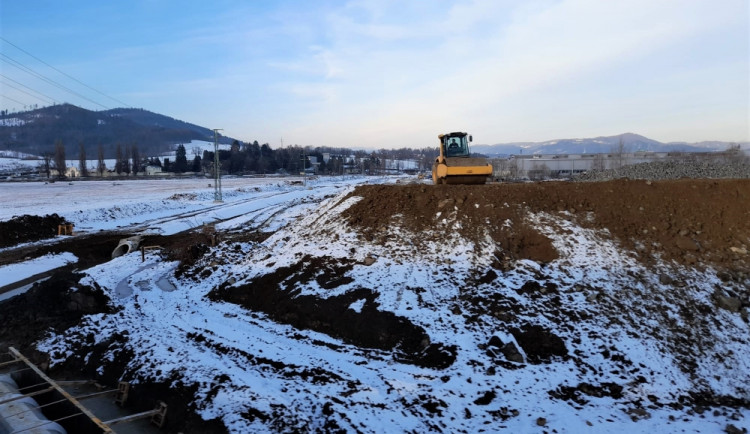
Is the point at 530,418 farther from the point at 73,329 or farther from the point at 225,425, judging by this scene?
the point at 73,329

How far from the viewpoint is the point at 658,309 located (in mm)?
8875

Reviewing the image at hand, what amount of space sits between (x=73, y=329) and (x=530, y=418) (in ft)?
32.3

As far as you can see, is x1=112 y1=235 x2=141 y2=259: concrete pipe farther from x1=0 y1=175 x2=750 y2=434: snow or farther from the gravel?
the gravel

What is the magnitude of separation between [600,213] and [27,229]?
2721cm

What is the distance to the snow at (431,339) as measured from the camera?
6453 millimetres

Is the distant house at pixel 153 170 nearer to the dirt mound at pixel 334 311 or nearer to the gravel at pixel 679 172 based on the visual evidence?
the gravel at pixel 679 172

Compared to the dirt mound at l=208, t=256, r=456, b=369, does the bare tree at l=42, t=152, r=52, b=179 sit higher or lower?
higher

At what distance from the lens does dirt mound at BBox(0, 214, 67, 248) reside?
2131 cm

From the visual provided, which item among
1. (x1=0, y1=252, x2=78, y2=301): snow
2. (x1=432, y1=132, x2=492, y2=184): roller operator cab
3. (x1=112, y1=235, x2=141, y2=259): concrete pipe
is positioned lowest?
(x1=0, y1=252, x2=78, y2=301): snow

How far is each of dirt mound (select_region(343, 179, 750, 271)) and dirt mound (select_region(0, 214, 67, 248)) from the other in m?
18.5

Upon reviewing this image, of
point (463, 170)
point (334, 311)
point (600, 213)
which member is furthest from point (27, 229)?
point (600, 213)

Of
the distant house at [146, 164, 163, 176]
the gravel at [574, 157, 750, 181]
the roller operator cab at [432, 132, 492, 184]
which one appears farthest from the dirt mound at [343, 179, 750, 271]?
the distant house at [146, 164, 163, 176]

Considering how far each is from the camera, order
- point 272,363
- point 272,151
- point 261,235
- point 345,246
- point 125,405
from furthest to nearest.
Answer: point 272,151 < point 261,235 < point 345,246 < point 272,363 < point 125,405

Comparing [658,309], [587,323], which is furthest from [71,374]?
[658,309]
